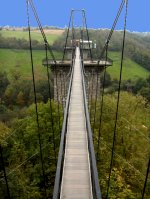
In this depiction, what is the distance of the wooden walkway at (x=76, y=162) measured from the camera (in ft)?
24.7

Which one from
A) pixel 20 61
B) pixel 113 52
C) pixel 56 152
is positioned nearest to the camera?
Answer: pixel 56 152

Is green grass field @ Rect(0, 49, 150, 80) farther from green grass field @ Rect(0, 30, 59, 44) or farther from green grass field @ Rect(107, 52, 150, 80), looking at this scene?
green grass field @ Rect(0, 30, 59, 44)

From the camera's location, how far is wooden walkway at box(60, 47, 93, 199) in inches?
297

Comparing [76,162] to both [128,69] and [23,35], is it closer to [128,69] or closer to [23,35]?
[128,69]

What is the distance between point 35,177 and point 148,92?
101 ft

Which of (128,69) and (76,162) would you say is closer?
(76,162)

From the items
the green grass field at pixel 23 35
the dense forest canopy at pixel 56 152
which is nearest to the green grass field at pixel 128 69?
the green grass field at pixel 23 35

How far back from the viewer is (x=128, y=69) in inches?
2343

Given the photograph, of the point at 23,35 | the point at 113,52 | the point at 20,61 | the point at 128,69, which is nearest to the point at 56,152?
the point at 20,61

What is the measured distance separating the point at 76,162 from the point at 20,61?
49733 mm

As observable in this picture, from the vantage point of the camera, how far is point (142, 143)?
20.3m

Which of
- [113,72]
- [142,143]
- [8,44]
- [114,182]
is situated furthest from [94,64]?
[8,44]

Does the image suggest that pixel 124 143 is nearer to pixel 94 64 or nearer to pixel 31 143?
pixel 31 143

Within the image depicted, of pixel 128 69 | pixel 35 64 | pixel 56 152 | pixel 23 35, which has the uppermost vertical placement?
pixel 23 35
